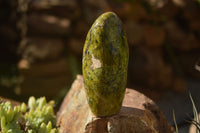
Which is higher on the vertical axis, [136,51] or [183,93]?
[136,51]

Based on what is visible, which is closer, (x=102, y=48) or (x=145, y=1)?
(x=102, y=48)

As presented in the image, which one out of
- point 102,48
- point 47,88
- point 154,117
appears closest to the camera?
point 102,48

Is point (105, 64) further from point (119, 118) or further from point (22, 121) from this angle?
point (22, 121)

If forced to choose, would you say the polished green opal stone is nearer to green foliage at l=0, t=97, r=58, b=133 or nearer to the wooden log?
the wooden log

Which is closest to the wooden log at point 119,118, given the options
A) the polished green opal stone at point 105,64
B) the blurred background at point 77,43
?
the polished green opal stone at point 105,64

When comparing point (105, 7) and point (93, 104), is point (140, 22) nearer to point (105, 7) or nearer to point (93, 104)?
point (105, 7)

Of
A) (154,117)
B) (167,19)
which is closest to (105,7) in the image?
(167,19)

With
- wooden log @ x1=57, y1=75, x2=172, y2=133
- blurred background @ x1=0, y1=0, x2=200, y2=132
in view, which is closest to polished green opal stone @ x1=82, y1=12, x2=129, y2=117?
wooden log @ x1=57, y1=75, x2=172, y2=133
